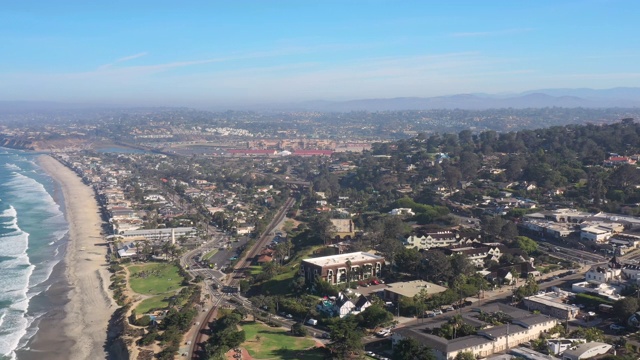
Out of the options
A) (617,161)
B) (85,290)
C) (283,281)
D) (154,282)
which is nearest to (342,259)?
(283,281)

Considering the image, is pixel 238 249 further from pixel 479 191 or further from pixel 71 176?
pixel 71 176

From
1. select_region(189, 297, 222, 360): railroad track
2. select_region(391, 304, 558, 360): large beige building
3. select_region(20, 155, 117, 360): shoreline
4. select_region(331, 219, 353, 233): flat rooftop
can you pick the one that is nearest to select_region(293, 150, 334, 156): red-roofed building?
select_region(20, 155, 117, 360): shoreline

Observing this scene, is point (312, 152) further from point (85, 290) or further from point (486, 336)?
point (486, 336)

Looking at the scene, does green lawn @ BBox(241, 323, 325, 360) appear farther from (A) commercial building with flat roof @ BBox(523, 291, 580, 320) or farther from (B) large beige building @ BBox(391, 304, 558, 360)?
(A) commercial building with flat roof @ BBox(523, 291, 580, 320)

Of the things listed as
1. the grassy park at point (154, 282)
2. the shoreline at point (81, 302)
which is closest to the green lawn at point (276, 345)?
the shoreline at point (81, 302)

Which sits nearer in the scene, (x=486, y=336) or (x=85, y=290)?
(x=486, y=336)

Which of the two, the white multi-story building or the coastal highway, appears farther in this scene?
the white multi-story building
